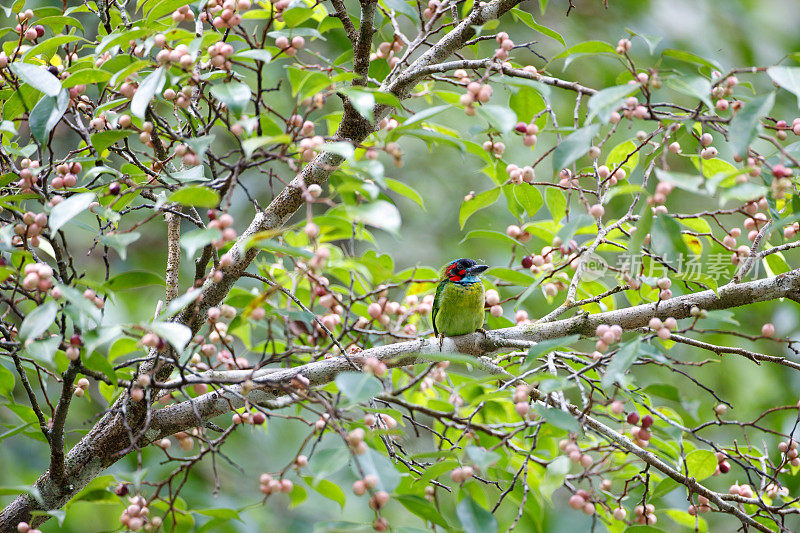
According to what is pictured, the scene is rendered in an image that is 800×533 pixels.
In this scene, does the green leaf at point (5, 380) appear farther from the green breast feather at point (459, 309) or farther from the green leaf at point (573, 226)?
the green leaf at point (573, 226)

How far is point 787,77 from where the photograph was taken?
4.75 ft

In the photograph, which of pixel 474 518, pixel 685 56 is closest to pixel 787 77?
pixel 685 56

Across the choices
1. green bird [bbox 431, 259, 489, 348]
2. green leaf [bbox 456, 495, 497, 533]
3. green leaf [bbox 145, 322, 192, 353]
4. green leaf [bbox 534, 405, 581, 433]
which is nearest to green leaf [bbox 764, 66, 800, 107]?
green leaf [bbox 534, 405, 581, 433]

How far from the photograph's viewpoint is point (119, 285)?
1786 millimetres

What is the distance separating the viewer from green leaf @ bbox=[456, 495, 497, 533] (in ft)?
5.12

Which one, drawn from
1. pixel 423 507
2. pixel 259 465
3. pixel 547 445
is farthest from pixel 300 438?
pixel 423 507

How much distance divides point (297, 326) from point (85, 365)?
91cm

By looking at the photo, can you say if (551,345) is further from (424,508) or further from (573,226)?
(424,508)

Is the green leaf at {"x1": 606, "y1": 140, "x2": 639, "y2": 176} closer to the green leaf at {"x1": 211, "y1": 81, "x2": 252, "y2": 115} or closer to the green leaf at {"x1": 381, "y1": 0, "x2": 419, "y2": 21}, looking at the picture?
the green leaf at {"x1": 381, "y1": 0, "x2": 419, "y2": 21}

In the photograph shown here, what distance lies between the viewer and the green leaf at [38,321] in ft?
4.84

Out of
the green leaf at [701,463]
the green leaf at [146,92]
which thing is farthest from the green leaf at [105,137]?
the green leaf at [701,463]

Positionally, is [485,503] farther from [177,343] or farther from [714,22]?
[714,22]

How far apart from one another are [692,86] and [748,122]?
16 cm

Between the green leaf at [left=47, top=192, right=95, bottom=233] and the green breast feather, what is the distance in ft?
4.40
